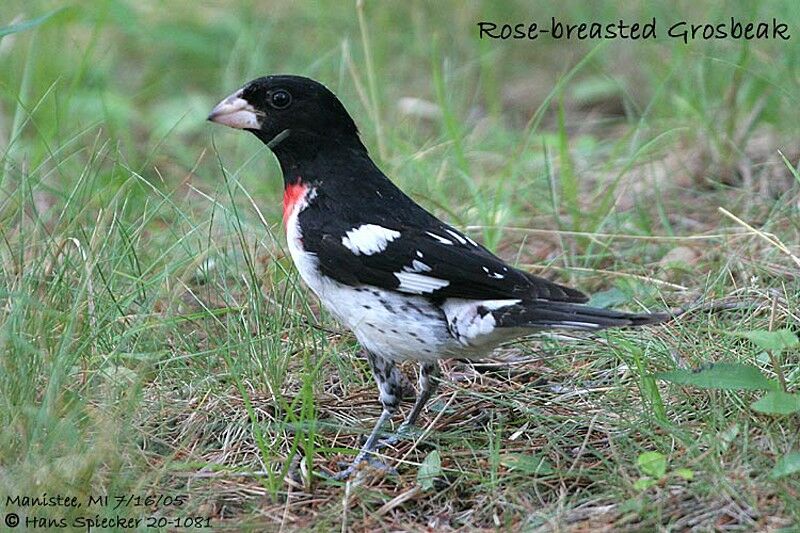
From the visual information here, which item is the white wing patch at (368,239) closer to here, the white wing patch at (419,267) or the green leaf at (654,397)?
the white wing patch at (419,267)

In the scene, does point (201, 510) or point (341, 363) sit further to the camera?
Result: point (341, 363)

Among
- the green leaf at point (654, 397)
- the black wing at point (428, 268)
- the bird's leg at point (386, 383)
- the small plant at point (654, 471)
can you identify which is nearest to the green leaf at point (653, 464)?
the small plant at point (654, 471)

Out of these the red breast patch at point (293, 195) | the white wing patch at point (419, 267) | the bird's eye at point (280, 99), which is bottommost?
the white wing patch at point (419, 267)

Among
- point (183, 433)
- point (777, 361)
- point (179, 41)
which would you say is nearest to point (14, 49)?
point (179, 41)

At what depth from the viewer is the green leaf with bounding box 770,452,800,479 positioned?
2.86 metres

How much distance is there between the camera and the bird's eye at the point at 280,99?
12.7 feet

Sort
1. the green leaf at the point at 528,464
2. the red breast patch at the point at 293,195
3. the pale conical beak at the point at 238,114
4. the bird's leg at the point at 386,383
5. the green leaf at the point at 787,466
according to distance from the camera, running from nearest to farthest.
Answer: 1. the green leaf at the point at 787,466
2. the green leaf at the point at 528,464
3. the bird's leg at the point at 386,383
4. the red breast patch at the point at 293,195
5. the pale conical beak at the point at 238,114

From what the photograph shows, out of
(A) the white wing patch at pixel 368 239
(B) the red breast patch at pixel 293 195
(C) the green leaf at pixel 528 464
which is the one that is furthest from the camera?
(B) the red breast patch at pixel 293 195

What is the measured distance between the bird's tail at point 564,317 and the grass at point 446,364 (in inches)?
13.6

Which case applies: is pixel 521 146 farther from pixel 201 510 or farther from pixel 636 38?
pixel 201 510

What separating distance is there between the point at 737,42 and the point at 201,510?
155 inches

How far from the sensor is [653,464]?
300cm

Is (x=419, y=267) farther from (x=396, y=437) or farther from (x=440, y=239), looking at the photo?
(x=396, y=437)

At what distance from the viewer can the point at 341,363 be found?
3809 mm
